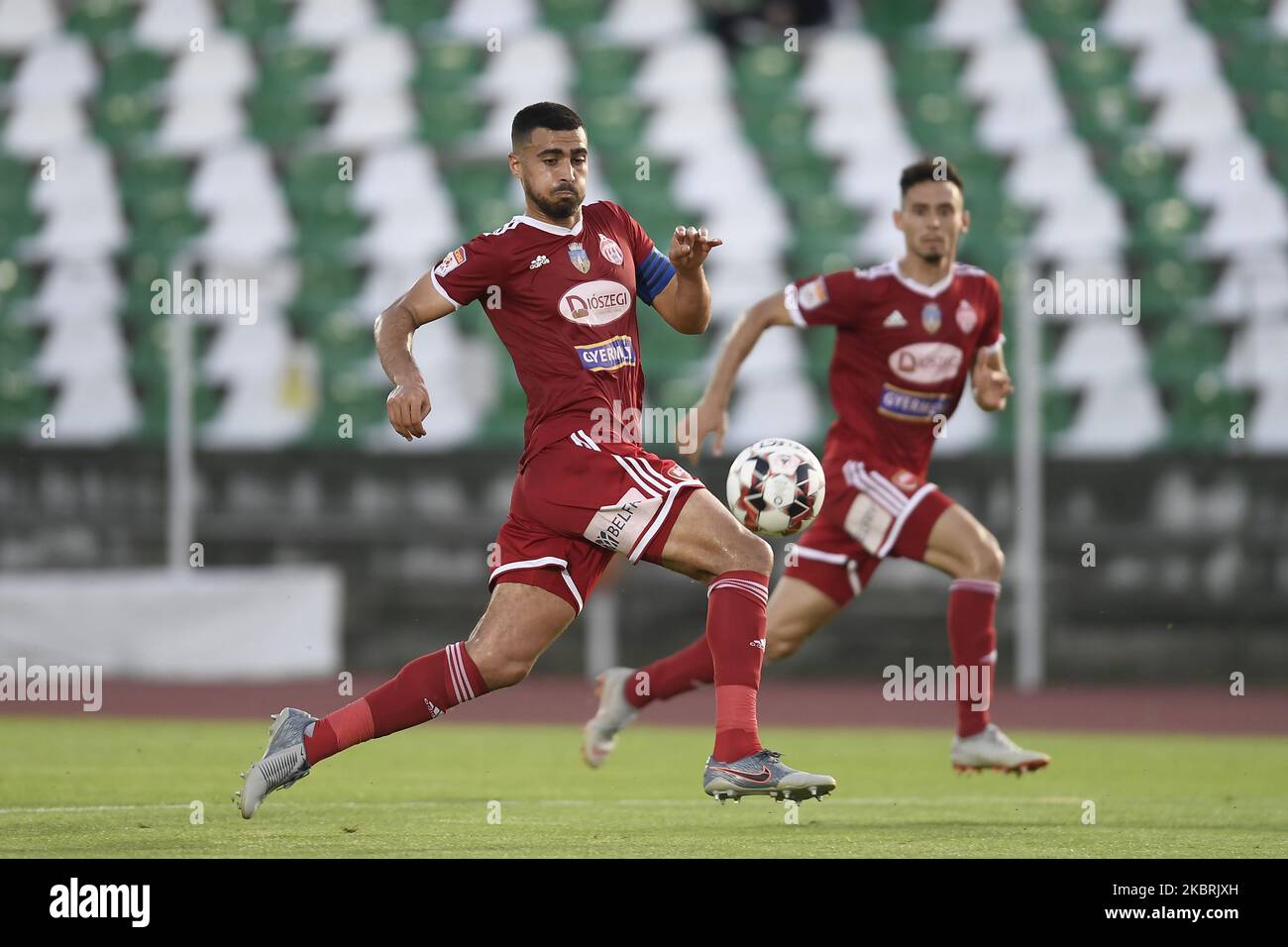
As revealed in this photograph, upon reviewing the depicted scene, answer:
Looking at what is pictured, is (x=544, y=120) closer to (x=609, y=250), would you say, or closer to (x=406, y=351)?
(x=609, y=250)

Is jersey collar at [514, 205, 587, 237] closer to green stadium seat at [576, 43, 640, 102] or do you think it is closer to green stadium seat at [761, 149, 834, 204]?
green stadium seat at [761, 149, 834, 204]

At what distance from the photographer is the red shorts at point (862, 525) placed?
23.8 ft

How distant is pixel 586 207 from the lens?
5.87 metres

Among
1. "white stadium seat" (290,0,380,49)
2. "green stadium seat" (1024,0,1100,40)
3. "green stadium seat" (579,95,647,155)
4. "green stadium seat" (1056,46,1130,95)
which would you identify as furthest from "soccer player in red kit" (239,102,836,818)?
"white stadium seat" (290,0,380,49)

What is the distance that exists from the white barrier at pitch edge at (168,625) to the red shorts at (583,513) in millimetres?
8477

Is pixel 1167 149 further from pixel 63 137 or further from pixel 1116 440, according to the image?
pixel 63 137

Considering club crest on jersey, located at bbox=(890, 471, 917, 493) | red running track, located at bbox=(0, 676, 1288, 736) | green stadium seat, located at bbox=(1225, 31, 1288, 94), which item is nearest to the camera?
club crest on jersey, located at bbox=(890, 471, 917, 493)

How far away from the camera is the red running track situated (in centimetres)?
1157

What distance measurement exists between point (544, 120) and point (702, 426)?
4.82ft

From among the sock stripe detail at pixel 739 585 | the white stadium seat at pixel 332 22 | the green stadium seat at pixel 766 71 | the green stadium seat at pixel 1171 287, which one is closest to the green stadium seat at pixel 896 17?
the green stadium seat at pixel 766 71

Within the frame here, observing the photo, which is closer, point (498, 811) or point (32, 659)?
point (498, 811)
